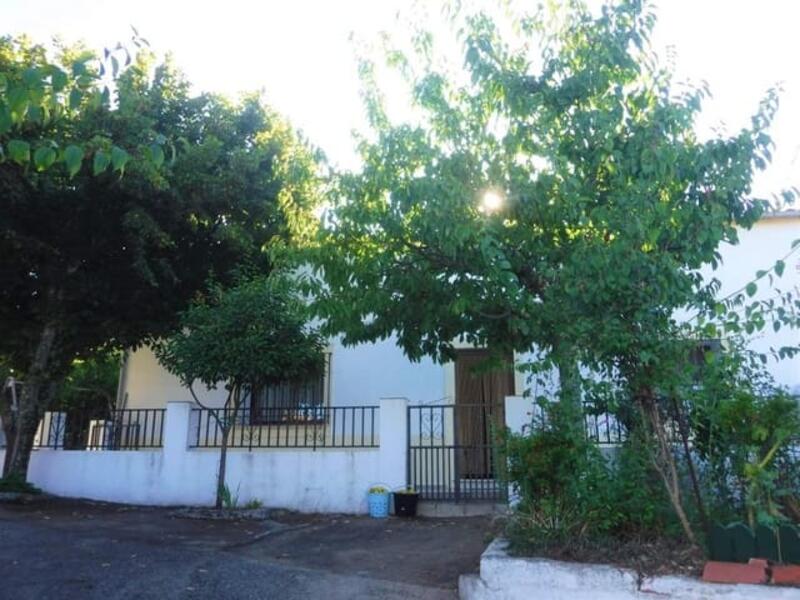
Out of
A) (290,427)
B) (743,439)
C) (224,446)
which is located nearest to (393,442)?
(290,427)

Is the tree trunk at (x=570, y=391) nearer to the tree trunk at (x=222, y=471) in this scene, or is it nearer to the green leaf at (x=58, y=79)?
the green leaf at (x=58, y=79)

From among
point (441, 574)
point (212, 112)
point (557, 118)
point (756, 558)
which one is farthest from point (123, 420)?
point (756, 558)

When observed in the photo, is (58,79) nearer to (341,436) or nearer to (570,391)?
(570,391)

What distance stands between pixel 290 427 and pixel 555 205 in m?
6.82

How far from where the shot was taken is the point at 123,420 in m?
11.9

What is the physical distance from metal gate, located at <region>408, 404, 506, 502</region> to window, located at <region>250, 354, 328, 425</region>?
1.69 m

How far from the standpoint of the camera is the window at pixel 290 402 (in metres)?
11.1

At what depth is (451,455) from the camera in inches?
391

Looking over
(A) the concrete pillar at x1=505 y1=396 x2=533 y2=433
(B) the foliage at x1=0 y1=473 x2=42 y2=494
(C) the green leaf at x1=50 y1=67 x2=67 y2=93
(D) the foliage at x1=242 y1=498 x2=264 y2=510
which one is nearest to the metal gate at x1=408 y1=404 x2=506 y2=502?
(A) the concrete pillar at x1=505 y1=396 x2=533 y2=433

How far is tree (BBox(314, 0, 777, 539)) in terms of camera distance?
17.3ft

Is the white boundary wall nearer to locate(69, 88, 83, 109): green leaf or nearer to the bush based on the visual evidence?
the bush

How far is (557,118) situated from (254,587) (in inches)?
191

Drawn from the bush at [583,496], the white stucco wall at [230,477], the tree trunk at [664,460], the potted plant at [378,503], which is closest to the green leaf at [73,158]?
the bush at [583,496]

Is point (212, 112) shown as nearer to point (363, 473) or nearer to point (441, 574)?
point (363, 473)
